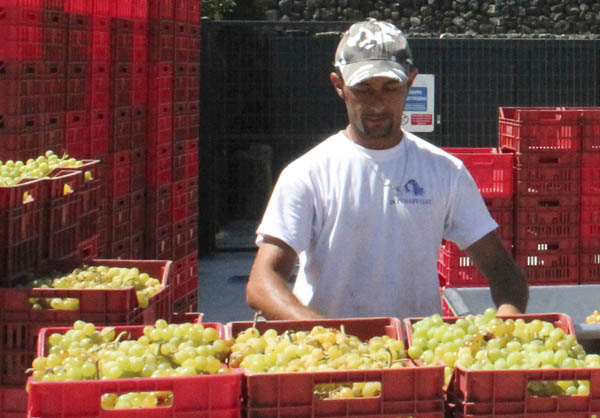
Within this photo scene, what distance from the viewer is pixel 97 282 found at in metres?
4.30

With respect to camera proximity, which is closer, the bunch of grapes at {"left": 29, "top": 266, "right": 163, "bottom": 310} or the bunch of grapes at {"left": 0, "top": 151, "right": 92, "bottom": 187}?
the bunch of grapes at {"left": 29, "top": 266, "right": 163, "bottom": 310}

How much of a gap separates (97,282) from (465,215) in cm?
144

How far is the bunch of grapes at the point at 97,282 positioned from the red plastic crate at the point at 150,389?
149 cm

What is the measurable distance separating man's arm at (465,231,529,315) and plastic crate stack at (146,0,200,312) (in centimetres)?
402

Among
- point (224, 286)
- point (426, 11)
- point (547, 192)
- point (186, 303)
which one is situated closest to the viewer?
point (547, 192)

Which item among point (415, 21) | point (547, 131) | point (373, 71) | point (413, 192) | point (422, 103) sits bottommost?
point (413, 192)

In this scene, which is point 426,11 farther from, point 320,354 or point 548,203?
point 320,354

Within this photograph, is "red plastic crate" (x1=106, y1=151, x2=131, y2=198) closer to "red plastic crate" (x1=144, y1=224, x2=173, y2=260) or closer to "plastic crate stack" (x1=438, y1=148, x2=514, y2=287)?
"red plastic crate" (x1=144, y1=224, x2=173, y2=260)

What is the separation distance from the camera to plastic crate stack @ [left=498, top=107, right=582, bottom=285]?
8031 millimetres

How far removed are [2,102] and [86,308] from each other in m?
2.02

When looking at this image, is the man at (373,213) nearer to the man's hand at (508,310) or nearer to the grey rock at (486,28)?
the man's hand at (508,310)

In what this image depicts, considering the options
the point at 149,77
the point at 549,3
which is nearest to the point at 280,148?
the point at 149,77

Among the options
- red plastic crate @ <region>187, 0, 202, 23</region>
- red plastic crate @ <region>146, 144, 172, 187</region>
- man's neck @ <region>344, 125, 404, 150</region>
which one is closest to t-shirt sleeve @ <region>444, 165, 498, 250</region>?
man's neck @ <region>344, 125, 404, 150</region>

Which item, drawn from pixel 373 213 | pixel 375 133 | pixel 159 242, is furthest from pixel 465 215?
pixel 159 242
